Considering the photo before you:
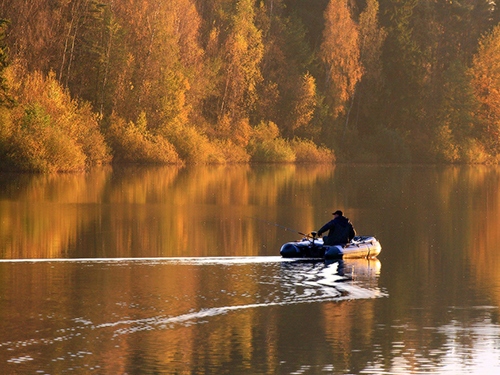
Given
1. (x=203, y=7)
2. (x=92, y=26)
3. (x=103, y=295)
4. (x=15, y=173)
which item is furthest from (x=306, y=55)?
(x=103, y=295)

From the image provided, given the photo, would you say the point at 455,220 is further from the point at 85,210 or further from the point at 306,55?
the point at 306,55

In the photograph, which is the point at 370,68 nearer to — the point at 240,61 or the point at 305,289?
the point at 240,61

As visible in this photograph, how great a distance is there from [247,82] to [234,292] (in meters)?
69.8

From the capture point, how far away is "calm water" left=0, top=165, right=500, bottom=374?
1362 cm

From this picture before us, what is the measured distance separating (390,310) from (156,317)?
11.8 feet

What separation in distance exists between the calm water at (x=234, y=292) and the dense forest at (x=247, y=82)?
20.8 m

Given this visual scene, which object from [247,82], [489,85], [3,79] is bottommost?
[3,79]

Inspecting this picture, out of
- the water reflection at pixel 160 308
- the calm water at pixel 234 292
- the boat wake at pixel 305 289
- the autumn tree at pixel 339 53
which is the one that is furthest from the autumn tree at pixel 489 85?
the water reflection at pixel 160 308

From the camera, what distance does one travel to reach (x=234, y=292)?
19.1 meters

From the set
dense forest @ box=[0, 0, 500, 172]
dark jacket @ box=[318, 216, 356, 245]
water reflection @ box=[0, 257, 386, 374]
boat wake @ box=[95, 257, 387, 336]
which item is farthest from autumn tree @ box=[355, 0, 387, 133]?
water reflection @ box=[0, 257, 386, 374]

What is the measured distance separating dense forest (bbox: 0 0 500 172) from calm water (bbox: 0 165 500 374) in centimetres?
2078

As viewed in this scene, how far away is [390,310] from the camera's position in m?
17.4

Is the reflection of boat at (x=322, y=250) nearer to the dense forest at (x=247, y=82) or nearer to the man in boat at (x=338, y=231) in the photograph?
the man in boat at (x=338, y=231)

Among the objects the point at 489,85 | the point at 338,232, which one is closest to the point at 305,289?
the point at 338,232
